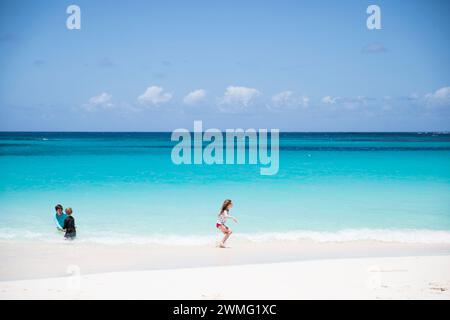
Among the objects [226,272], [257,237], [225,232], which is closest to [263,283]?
[226,272]

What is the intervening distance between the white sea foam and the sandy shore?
276 cm

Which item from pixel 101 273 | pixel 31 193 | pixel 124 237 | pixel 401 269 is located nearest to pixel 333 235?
pixel 401 269

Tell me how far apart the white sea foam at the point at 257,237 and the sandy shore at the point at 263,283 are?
2.76m

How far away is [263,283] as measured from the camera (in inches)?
257

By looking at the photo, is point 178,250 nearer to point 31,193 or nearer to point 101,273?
point 101,273

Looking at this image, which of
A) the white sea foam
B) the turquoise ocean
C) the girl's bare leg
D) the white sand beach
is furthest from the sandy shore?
the turquoise ocean

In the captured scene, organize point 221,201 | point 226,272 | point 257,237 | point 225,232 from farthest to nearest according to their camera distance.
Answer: point 221,201 → point 257,237 → point 225,232 → point 226,272

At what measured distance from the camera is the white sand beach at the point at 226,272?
240 inches

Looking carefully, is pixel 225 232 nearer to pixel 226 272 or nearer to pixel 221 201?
pixel 226 272

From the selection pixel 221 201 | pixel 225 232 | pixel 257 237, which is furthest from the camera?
pixel 221 201

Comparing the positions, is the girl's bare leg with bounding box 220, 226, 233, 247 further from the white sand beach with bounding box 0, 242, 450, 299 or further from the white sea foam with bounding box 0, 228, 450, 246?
the white sea foam with bounding box 0, 228, 450, 246

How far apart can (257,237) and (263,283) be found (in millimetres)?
4114

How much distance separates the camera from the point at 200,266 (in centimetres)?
776

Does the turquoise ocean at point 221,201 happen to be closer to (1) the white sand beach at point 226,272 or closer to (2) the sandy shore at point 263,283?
(1) the white sand beach at point 226,272
